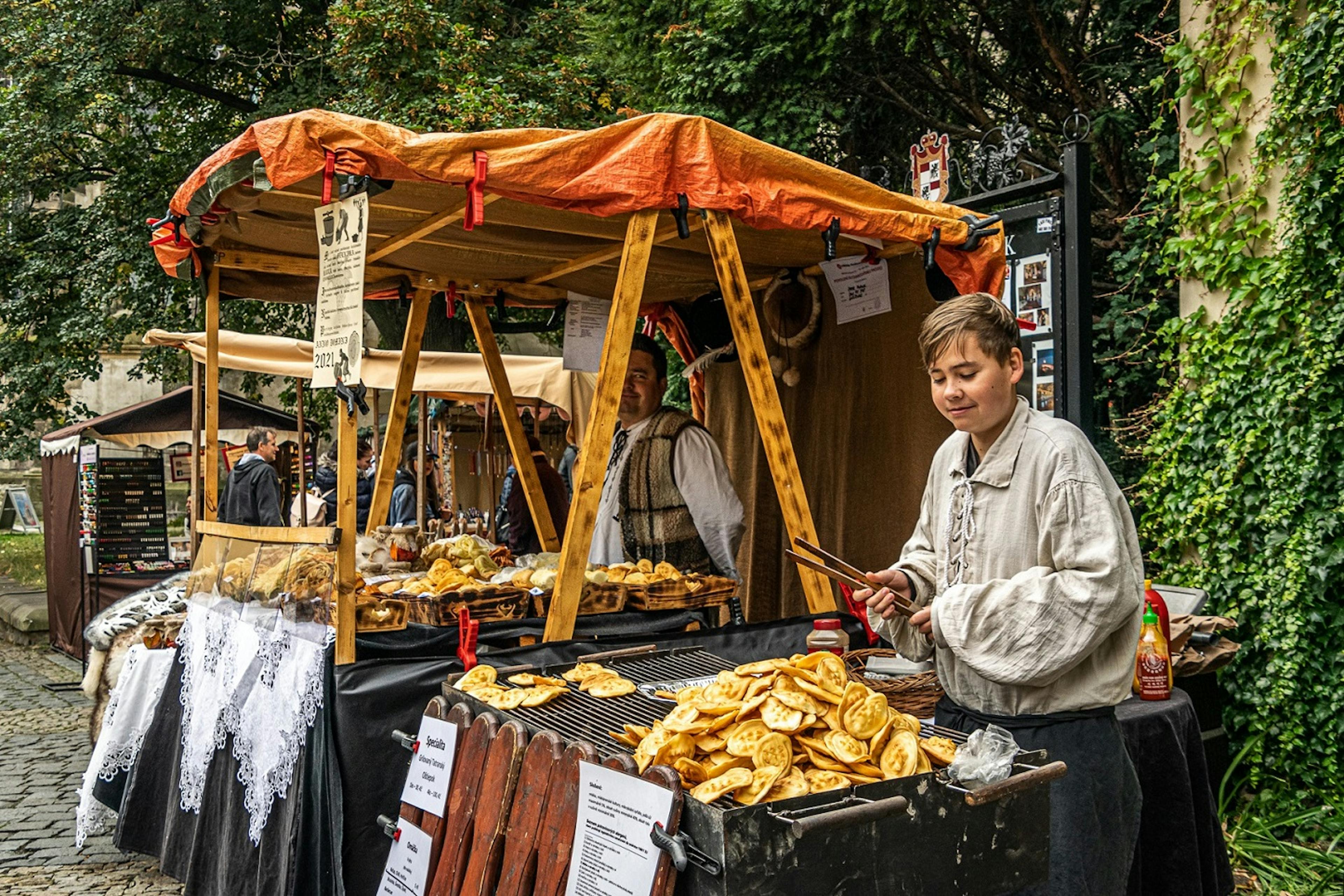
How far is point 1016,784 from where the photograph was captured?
193cm

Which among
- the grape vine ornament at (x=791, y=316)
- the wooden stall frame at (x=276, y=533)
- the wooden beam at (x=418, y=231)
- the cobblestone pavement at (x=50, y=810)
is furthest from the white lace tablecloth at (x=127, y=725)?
the grape vine ornament at (x=791, y=316)

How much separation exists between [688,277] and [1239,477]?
8.71 ft

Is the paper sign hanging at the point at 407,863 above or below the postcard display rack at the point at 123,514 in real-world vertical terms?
below

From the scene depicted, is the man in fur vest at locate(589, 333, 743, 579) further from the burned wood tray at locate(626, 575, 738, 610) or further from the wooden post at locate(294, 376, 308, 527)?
the wooden post at locate(294, 376, 308, 527)

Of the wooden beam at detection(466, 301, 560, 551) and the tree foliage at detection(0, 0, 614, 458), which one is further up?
the tree foliage at detection(0, 0, 614, 458)

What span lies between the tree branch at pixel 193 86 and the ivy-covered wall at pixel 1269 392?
1208cm

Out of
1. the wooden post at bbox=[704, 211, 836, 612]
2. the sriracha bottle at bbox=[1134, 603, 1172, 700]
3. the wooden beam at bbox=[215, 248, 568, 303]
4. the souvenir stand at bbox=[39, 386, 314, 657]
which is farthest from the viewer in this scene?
the souvenir stand at bbox=[39, 386, 314, 657]

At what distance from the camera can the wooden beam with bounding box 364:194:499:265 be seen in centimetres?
356

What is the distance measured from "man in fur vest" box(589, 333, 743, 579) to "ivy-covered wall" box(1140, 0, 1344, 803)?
2.18 m

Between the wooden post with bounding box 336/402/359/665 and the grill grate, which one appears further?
the wooden post with bounding box 336/402/359/665

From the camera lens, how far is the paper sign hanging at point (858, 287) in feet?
15.1

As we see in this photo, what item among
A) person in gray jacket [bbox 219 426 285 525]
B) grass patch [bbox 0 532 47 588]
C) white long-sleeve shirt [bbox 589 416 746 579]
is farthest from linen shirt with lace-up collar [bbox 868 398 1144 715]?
grass patch [bbox 0 532 47 588]

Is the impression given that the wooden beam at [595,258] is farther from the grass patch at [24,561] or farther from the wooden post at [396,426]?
the grass patch at [24,561]

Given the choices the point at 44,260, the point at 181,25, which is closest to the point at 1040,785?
the point at 181,25
